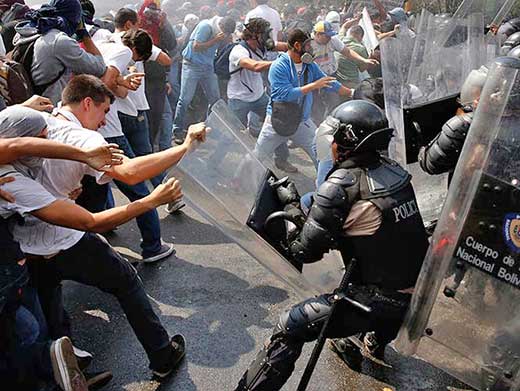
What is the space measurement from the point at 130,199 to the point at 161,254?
1.72 feet

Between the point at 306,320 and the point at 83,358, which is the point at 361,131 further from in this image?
the point at 83,358

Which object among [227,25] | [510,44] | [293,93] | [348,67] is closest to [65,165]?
[293,93]

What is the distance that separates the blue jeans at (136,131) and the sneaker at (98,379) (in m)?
2.07

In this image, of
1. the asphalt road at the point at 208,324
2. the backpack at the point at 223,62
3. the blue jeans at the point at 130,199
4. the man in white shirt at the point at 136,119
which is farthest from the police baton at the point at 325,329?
the backpack at the point at 223,62

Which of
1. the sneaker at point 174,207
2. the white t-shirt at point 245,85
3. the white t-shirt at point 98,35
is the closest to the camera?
the white t-shirt at point 98,35

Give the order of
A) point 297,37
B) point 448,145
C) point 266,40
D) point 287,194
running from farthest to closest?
1. point 266,40
2. point 297,37
3. point 448,145
4. point 287,194

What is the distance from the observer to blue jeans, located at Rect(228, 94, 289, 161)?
22.0 ft

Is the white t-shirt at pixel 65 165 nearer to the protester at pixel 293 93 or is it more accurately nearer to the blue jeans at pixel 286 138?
the protester at pixel 293 93

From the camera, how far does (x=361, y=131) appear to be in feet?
9.07

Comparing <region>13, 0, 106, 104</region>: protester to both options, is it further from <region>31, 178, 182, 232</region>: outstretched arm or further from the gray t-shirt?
<region>31, 178, 182, 232</region>: outstretched arm

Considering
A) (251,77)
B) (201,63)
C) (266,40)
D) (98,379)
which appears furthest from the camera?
(201,63)

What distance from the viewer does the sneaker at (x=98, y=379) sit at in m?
3.16

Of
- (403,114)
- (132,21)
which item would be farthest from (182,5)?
(403,114)

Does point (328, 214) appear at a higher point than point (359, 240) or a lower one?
higher
